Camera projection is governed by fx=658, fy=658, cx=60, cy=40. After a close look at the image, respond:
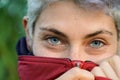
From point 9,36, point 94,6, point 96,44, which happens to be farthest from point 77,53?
point 9,36

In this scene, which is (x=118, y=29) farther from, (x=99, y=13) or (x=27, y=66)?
(x=27, y=66)

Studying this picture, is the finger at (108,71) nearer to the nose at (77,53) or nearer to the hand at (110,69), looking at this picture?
the hand at (110,69)

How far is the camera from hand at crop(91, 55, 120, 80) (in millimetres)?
2805

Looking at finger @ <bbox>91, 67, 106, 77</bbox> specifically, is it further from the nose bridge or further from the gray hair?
the gray hair

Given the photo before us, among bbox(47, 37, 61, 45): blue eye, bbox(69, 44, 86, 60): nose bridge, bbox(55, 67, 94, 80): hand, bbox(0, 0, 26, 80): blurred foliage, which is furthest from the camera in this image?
bbox(0, 0, 26, 80): blurred foliage

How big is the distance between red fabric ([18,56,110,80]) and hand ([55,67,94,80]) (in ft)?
0.13

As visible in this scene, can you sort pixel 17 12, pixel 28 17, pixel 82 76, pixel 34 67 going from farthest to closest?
pixel 17 12
pixel 28 17
pixel 34 67
pixel 82 76

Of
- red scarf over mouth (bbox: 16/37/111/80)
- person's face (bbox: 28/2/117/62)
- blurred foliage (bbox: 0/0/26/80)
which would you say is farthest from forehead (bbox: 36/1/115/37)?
blurred foliage (bbox: 0/0/26/80)

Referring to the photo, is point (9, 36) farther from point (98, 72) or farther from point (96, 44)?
point (98, 72)

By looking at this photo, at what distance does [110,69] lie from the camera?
2.82 meters

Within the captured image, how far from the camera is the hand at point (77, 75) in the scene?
9.00ft

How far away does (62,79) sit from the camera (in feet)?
9.13

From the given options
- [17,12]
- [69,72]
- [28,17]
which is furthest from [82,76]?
[17,12]

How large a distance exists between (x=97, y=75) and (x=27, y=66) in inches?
→ 13.4
